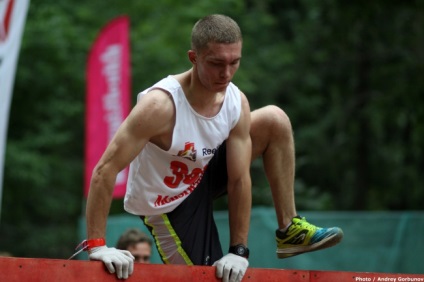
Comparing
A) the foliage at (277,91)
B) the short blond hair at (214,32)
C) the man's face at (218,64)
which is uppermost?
the short blond hair at (214,32)

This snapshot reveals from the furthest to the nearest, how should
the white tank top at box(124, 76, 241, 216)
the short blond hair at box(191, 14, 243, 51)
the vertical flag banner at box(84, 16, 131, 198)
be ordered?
the vertical flag banner at box(84, 16, 131, 198), the white tank top at box(124, 76, 241, 216), the short blond hair at box(191, 14, 243, 51)

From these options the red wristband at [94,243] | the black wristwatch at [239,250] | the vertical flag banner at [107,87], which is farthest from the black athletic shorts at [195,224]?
the vertical flag banner at [107,87]

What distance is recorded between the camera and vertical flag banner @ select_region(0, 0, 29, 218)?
906cm

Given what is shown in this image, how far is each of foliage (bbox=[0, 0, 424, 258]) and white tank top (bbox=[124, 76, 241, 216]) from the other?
1309cm

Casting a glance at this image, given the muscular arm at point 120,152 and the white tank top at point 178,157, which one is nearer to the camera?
the muscular arm at point 120,152

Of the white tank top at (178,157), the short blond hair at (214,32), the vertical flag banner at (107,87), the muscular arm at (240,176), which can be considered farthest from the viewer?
the vertical flag banner at (107,87)

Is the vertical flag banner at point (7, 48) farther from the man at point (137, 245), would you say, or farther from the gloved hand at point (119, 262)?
the gloved hand at point (119, 262)

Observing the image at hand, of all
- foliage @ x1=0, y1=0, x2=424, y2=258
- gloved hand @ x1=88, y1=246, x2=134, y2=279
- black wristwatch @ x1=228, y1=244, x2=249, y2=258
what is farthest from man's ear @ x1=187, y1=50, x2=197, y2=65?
foliage @ x1=0, y1=0, x2=424, y2=258

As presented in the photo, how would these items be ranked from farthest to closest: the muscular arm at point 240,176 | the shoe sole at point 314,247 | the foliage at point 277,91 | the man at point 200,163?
the foliage at point 277,91
the shoe sole at point 314,247
the muscular arm at point 240,176
the man at point 200,163

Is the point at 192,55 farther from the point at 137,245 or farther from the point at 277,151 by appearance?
the point at 137,245

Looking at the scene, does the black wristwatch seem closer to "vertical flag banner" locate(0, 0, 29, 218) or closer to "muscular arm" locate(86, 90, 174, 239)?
"muscular arm" locate(86, 90, 174, 239)

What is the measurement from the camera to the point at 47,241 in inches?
936

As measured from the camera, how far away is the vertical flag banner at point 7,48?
9062 millimetres

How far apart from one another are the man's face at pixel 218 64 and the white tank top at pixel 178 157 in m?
0.17
